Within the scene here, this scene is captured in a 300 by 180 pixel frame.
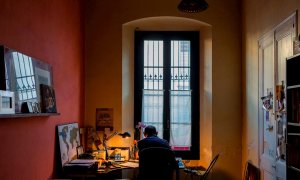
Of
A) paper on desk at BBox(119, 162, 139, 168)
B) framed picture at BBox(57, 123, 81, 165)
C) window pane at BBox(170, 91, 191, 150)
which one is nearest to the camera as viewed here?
framed picture at BBox(57, 123, 81, 165)

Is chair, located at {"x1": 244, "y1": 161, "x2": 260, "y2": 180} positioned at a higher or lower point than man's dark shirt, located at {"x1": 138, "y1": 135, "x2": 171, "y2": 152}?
lower

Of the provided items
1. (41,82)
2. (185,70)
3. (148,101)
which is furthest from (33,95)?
(185,70)

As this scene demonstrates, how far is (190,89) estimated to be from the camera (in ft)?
18.0

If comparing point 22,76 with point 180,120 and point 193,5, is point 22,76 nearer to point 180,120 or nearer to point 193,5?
point 193,5

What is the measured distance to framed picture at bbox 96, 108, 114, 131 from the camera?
498cm

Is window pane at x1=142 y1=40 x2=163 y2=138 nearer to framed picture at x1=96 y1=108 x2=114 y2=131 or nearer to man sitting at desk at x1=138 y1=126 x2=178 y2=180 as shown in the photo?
framed picture at x1=96 y1=108 x2=114 y2=131

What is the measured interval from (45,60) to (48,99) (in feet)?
1.28

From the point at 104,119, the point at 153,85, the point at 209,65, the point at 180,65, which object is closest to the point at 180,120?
the point at 153,85

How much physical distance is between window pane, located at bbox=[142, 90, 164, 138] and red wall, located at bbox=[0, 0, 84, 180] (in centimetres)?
104

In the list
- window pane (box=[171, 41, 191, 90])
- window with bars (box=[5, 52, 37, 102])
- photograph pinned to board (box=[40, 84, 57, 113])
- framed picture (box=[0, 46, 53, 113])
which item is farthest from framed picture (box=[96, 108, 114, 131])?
window with bars (box=[5, 52, 37, 102])

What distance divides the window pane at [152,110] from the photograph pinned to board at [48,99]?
2.13 m

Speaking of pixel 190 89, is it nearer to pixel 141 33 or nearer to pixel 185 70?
pixel 185 70

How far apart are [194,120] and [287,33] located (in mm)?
2569

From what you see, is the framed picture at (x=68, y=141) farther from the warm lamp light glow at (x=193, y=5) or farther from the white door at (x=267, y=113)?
the white door at (x=267, y=113)
